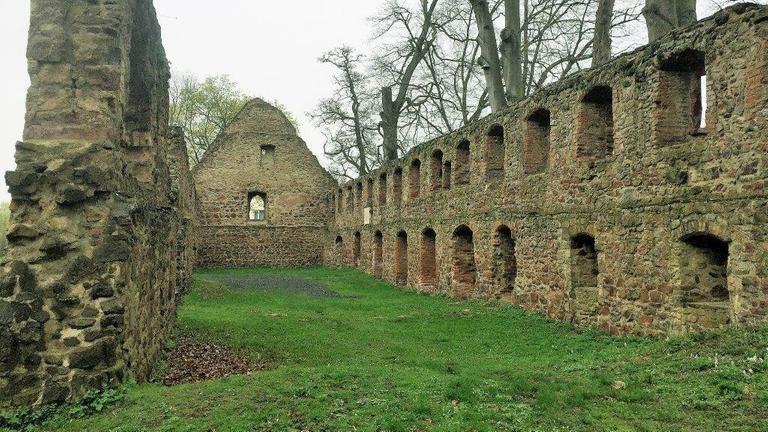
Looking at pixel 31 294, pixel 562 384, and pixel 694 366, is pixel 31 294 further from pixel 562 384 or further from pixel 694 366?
pixel 694 366

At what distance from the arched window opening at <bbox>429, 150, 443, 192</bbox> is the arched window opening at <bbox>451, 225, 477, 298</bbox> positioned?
239 cm

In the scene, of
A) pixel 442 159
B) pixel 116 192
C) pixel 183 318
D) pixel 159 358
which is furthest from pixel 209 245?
pixel 116 192

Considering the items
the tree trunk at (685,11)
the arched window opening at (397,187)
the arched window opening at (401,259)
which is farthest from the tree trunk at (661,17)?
the arched window opening at (397,187)

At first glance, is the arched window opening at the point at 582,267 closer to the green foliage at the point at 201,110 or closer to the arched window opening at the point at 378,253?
the arched window opening at the point at 378,253

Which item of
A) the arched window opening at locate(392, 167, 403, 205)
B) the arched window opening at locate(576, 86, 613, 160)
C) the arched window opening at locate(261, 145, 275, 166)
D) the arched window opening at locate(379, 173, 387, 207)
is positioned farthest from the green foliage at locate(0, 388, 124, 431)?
the arched window opening at locate(261, 145, 275, 166)

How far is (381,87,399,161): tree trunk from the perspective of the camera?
26.8 metres

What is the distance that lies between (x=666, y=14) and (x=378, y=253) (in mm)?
15002

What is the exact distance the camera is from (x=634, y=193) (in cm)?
998

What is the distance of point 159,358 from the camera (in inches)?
318

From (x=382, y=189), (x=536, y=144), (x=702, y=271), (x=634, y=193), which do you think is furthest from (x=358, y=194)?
(x=702, y=271)

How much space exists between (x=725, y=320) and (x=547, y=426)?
4713 millimetres

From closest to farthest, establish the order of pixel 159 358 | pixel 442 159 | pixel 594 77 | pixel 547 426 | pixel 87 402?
pixel 547 426 < pixel 87 402 < pixel 159 358 < pixel 594 77 < pixel 442 159

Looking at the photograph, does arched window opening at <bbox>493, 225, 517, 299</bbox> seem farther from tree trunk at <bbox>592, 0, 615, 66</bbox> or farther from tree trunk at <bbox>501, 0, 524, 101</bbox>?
tree trunk at <bbox>592, 0, 615, 66</bbox>

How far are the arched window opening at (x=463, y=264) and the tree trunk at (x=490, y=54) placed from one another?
4.00 meters
